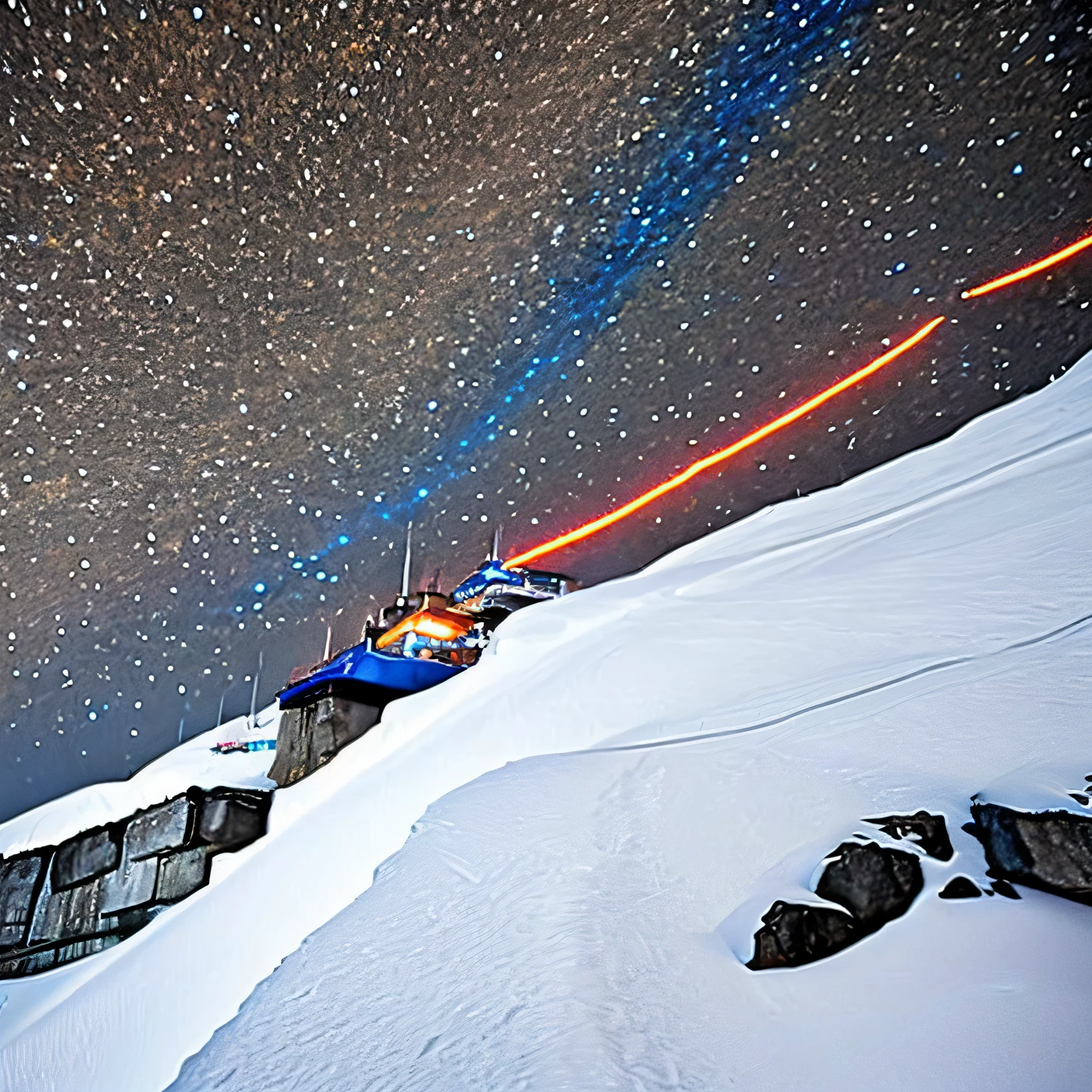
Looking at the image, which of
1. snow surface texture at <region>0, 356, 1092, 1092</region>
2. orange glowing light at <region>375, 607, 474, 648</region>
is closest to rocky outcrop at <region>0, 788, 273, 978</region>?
snow surface texture at <region>0, 356, 1092, 1092</region>

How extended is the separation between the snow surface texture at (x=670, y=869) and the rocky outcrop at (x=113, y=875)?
697 mm

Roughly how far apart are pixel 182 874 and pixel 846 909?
821 centimetres

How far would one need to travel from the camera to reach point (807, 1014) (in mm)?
2375

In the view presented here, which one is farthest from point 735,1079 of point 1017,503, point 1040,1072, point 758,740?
point 1017,503

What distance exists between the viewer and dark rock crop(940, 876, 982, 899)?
2.68 m

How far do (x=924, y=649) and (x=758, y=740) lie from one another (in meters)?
1.57

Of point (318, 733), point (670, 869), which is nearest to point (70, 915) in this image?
point (318, 733)

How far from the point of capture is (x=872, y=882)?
110 inches

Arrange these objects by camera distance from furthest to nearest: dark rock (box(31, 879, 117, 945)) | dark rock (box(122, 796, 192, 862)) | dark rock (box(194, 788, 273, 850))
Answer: dark rock (box(31, 879, 117, 945)) < dark rock (box(122, 796, 192, 862)) < dark rock (box(194, 788, 273, 850))

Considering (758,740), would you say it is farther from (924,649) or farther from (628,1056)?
(628,1056)

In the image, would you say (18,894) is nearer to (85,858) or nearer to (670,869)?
(85,858)

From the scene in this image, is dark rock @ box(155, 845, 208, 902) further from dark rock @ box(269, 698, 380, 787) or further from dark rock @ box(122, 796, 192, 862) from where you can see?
dark rock @ box(269, 698, 380, 787)

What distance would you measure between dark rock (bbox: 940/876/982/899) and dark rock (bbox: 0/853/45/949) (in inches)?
494

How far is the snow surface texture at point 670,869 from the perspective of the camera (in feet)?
7.73
